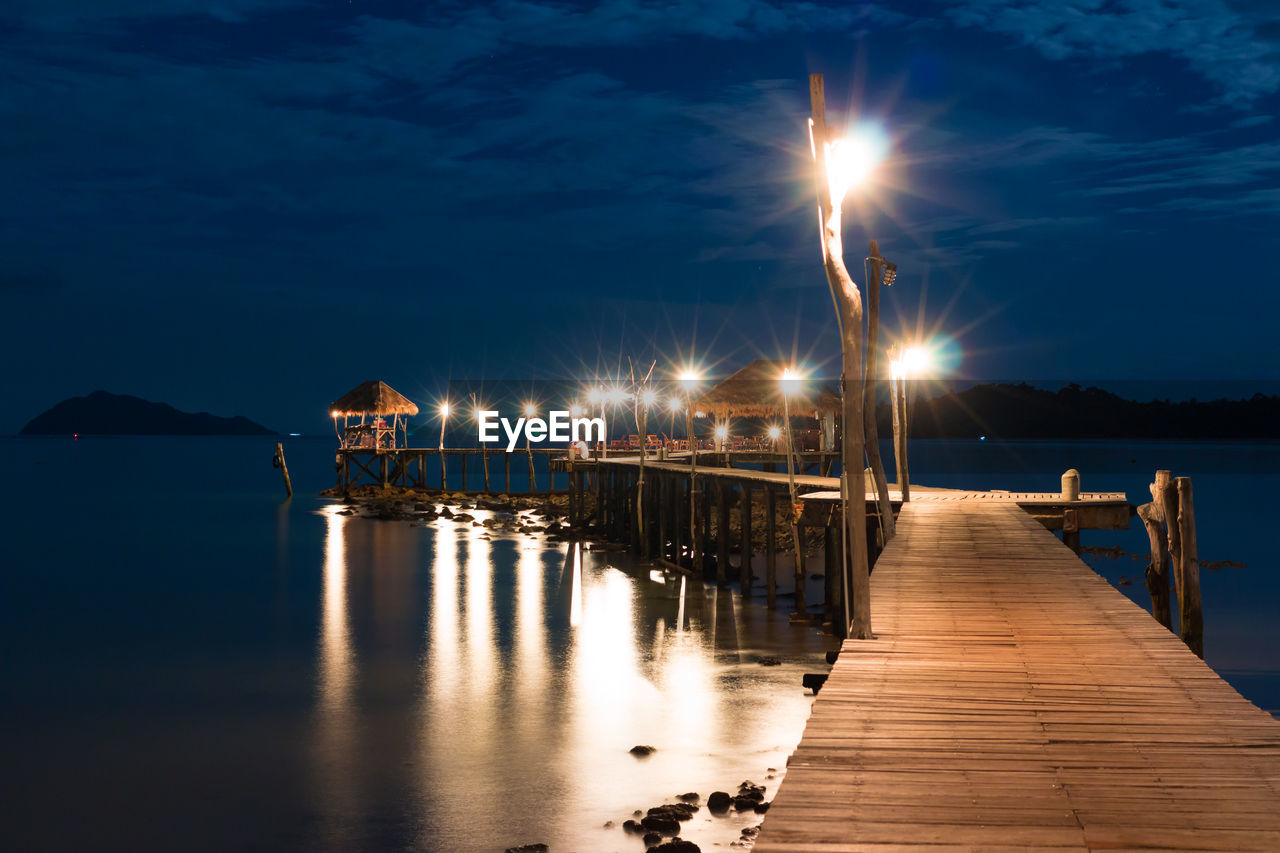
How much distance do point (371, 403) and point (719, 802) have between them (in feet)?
147

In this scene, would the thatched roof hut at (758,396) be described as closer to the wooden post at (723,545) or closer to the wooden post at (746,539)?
the wooden post at (723,545)

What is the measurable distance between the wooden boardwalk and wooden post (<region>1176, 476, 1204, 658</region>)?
15.2 ft

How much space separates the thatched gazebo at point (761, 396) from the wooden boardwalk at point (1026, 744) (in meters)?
23.7

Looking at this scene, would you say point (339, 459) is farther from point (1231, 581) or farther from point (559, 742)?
point (559, 742)

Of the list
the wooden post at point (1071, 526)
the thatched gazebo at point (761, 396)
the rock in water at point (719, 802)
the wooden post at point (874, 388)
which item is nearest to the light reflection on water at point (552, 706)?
the rock in water at point (719, 802)

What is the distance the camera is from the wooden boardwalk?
158 inches

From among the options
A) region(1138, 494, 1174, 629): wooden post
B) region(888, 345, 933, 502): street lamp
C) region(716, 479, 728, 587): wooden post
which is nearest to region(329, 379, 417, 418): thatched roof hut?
region(716, 479, 728, 587): wooden post

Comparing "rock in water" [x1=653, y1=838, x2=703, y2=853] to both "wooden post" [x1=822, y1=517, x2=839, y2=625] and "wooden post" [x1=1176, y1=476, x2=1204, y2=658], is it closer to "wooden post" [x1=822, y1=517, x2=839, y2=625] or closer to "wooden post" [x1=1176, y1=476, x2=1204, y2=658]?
"wooden post" [x1=1176, y1=476, x2=1204, y2=658]

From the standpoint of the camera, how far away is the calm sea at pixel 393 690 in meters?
10.4

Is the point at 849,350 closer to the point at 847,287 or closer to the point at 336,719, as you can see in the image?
the point at 847,287

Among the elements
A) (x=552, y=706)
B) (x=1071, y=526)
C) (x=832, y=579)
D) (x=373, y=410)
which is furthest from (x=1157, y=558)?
(x=373, y=410)

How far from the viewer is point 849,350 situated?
8.54 metres

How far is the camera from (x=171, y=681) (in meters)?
16.0

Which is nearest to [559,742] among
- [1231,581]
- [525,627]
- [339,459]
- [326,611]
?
[525,627]
